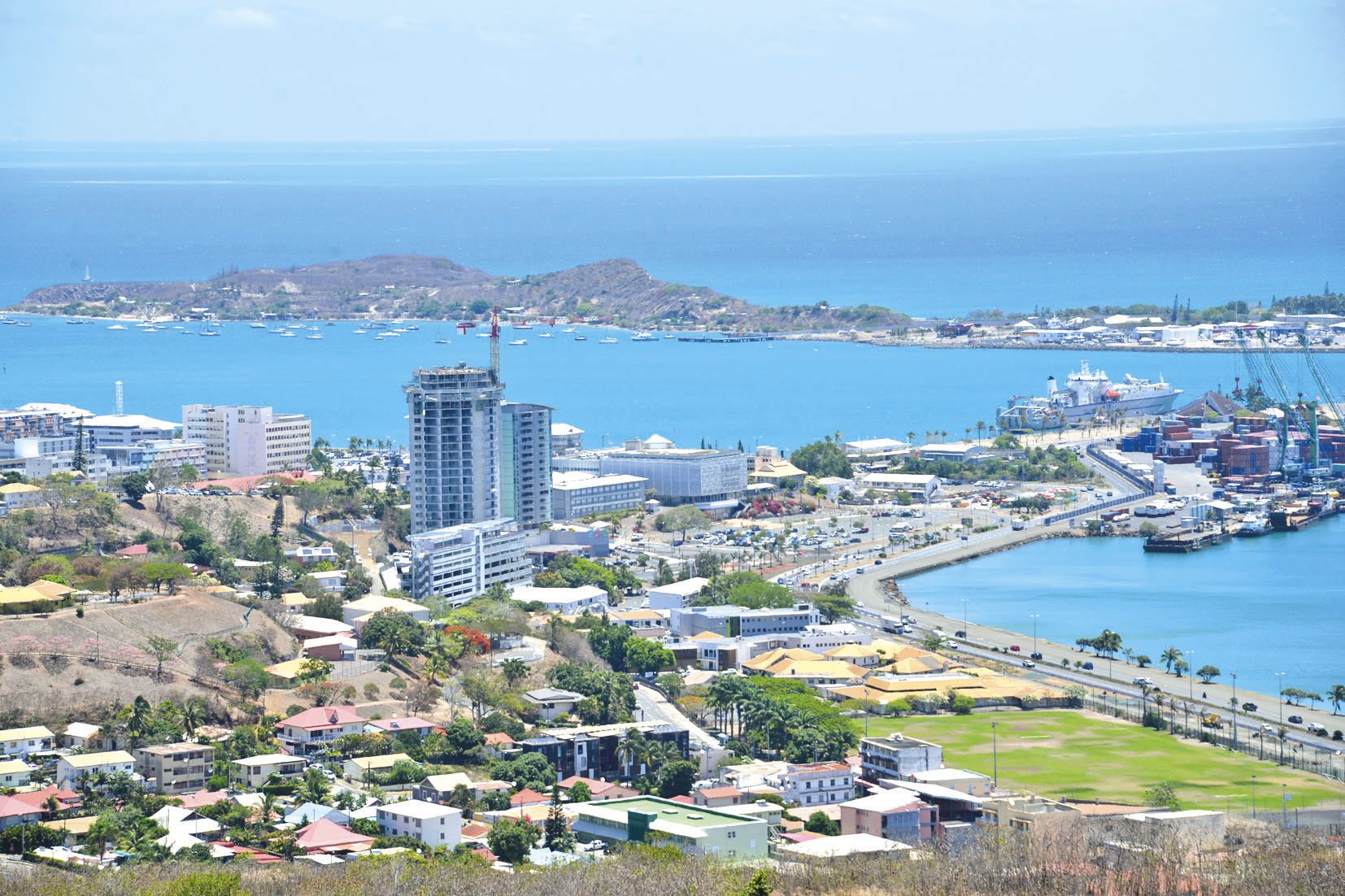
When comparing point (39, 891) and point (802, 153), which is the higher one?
point (802, 153)

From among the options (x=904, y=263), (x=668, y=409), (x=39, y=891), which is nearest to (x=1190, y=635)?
(x=39, y=891)

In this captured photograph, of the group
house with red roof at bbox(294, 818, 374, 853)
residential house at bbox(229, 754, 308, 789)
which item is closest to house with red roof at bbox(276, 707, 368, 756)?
residential house at bbox(229, 754, 308, 789)

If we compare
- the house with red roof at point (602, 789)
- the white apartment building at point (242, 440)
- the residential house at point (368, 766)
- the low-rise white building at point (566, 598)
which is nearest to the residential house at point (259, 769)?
the residential house at point (368, 766)

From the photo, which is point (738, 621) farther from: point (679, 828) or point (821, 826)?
point (679, 828)

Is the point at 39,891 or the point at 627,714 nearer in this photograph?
the point at 39,891

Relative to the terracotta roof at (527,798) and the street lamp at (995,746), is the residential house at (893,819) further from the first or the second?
the terracotta roof at (527,798)

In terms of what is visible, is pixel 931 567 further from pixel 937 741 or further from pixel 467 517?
pixel 937 741

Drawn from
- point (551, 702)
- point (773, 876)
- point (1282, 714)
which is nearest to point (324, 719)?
point (551, 702)
